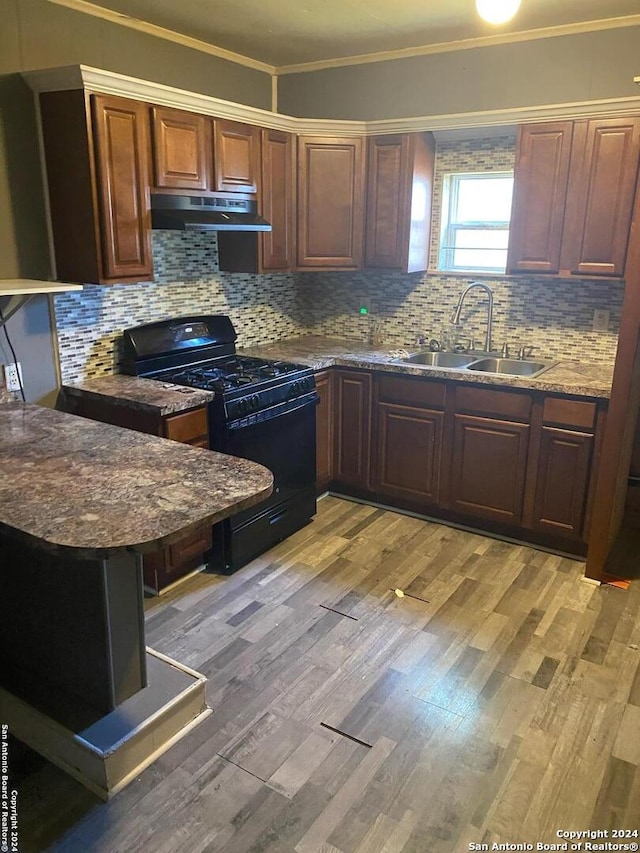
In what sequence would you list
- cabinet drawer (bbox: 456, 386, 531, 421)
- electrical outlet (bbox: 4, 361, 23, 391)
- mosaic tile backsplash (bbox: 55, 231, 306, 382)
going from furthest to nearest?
cabinet drawer (bbox: 456, 386, 531, 421)
mosaic tile backsplash (bbox: 55, 231, 306, 382)
electrical outlet (bbox: 4, 361, 23, 391)

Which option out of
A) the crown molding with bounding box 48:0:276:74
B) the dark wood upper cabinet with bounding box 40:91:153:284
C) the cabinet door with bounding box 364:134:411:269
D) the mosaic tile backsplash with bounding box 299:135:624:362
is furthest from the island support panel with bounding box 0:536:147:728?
the mosaic tile backsplash with bounding box 299:135:624:362


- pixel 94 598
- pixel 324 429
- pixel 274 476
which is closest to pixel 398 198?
pixel 324 429

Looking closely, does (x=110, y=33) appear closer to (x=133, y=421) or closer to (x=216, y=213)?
(x=216, y=213)

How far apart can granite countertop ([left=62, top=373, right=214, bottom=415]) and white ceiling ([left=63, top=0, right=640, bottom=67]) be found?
5.51 ft

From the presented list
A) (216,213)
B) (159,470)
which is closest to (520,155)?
(216,213)

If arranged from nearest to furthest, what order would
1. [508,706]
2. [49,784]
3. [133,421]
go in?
[49,784] < [508,706] < [133,421]

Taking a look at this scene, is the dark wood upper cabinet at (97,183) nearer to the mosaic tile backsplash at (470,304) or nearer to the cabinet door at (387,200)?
the cabinet door at (387,200)

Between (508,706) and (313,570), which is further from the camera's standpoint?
(313,570)

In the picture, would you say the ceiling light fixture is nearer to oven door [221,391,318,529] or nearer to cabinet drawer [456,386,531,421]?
cabinet drawer [456,386,531,421]

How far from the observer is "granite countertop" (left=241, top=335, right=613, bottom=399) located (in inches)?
126

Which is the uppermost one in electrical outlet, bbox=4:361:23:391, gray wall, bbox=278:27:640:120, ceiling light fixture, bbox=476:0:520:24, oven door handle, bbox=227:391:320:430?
gray wall, bbox=278:27:640:120

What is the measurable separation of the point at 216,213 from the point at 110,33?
93 cm

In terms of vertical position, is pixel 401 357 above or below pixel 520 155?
below

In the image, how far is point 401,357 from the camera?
389cm
